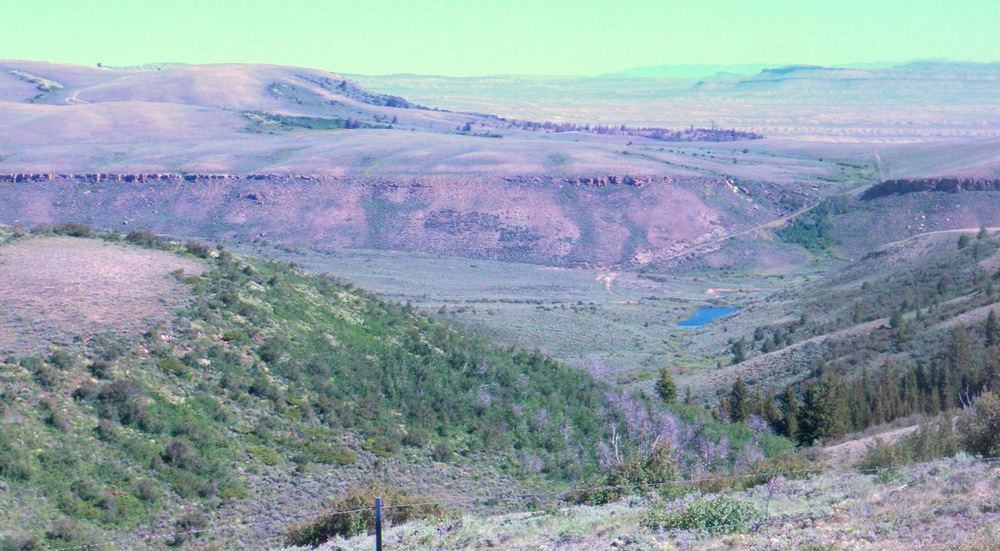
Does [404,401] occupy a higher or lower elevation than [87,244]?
lower

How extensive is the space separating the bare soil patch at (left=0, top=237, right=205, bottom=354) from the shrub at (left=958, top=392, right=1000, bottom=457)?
18.1 metres

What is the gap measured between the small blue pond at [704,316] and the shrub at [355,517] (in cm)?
3978

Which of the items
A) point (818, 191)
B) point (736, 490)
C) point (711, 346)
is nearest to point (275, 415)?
point (736, 490)

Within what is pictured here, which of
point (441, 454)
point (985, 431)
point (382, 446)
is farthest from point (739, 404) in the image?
point (985, 431)

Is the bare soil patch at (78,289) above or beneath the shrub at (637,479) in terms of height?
above

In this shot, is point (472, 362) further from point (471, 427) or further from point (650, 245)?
point (650, 245)

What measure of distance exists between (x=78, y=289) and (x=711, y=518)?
1850cm

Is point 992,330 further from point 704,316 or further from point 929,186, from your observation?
point 929,186

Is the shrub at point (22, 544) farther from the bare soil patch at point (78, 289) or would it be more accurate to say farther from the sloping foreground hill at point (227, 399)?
the bare soil patch at point (78, 289)

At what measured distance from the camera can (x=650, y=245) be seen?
77.8 metres

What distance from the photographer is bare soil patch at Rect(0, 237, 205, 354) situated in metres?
23.1

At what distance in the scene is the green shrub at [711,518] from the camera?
43.1 ft

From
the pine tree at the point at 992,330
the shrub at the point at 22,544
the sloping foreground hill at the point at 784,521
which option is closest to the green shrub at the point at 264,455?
the shrub at the point at 22,544

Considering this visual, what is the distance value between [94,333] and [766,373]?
23984 millimetres
